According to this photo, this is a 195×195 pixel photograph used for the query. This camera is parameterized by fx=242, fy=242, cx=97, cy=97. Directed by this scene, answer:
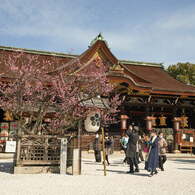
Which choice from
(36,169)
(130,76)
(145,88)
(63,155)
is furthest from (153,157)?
(130,76)

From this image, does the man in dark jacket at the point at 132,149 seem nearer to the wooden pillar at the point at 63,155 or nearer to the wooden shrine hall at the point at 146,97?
the wooden pillar at the point at 63,155

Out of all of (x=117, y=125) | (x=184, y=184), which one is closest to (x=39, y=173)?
(x=184, y=184)

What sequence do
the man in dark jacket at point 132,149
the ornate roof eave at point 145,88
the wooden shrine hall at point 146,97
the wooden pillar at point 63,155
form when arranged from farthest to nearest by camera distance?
the wooden shrine hall at point 146,97 → the ornate roof eave at point 145,88 → the man in dark jacket at point 132,149 → the wooden pillar at point 63,155

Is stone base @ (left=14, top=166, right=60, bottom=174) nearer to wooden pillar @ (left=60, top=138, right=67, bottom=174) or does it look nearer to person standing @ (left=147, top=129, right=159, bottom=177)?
wooden pillar @ (left=60, top=138, right=67, bottom=174)

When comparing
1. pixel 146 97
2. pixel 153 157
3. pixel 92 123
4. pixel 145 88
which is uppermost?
pixel 145 88

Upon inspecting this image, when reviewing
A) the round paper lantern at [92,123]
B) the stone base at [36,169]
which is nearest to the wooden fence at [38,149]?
the stone base at [36,169]

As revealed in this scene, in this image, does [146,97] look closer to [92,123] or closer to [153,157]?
[92,123]

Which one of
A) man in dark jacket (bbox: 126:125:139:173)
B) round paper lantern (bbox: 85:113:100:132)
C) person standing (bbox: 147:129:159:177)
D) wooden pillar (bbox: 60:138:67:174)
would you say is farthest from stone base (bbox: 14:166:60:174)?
round paper lantern (bbox: 85:113:100:132)

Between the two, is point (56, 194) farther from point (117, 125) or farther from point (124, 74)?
point (117, 125)

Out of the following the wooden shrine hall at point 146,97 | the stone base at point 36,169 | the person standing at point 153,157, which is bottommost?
the stone base at point 36,169

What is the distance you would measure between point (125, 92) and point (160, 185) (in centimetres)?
1244

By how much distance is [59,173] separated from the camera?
331 inches

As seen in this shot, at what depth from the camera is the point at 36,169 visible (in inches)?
324

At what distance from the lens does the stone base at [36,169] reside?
8.04 metres
